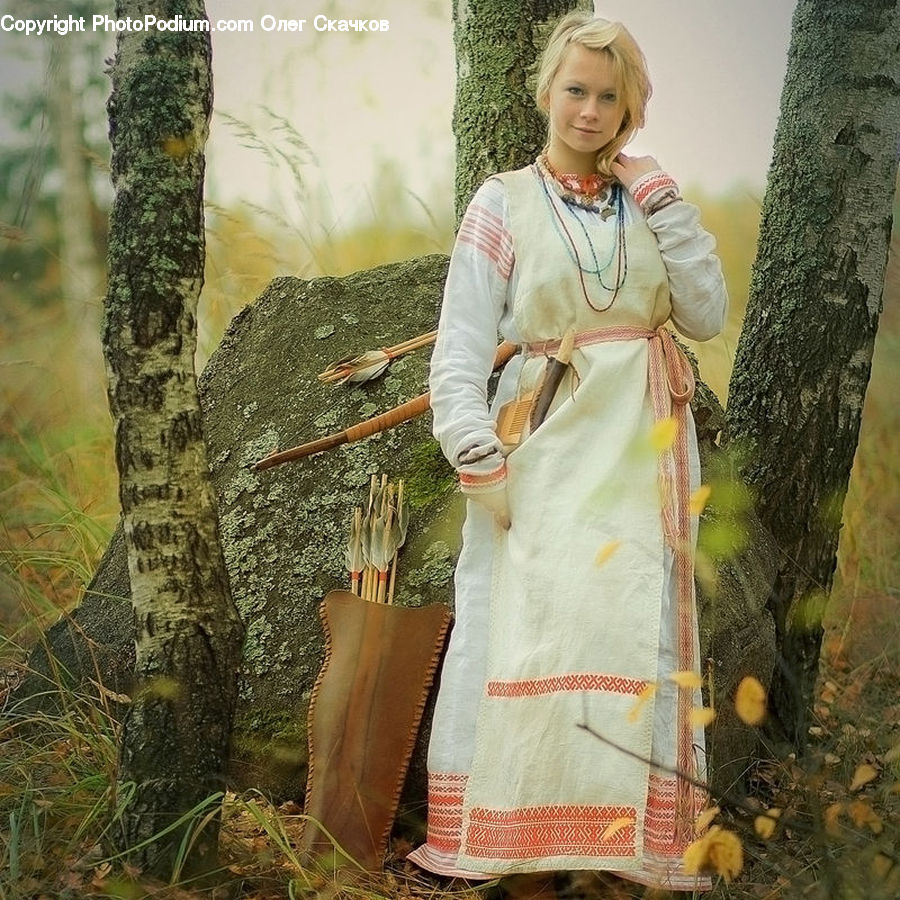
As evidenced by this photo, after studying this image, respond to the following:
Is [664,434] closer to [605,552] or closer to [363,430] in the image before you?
[605,552]

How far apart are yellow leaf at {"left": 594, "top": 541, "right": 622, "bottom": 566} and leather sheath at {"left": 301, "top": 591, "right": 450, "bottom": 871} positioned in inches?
18.6

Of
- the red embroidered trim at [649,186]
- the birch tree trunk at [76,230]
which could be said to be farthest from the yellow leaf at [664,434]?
the birch tree trunk at [76,230]

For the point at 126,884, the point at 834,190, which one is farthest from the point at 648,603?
the point at 834,190

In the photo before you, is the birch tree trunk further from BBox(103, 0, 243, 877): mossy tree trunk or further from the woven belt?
the woven belt

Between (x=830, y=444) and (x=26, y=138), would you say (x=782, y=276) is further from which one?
(x=26, y=138)

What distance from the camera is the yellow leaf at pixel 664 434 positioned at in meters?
2.07

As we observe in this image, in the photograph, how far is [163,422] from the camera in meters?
2.20

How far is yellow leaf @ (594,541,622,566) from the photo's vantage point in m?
2.17

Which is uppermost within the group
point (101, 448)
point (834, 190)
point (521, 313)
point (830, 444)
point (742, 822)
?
point (834, 190)

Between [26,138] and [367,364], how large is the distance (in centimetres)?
180

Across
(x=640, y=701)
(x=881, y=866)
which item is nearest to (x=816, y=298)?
(x=640, y=701)

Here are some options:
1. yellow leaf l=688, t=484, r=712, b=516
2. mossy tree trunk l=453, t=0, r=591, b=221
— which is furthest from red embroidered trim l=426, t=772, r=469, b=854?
mossy tree trunk l=453, t=0, r=591, b=221

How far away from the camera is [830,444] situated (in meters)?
3.27

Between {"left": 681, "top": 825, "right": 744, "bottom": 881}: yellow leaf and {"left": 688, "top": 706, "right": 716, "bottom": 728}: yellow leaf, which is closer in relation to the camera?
{"left": 681, "top": 825, "right": 744, "bottom": 881}: yellow leaf
